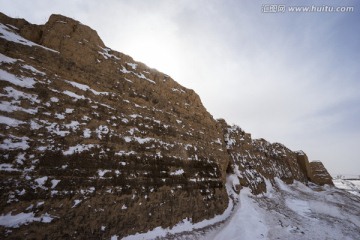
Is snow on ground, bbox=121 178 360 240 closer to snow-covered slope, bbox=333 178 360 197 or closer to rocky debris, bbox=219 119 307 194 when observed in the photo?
rocky debris, bbox=219 119 307 194

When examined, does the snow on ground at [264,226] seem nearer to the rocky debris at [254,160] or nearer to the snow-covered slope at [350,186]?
the rocky debris at [254,160]

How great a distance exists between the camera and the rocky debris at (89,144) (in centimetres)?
677

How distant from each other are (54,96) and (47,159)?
2574 millimetres

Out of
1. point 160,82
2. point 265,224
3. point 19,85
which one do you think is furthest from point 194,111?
point 19,85

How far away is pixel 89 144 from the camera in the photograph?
8.64 metres

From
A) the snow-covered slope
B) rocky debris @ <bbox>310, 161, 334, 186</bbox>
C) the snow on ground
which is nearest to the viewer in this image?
the snow on ground

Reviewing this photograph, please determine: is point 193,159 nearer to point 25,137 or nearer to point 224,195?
point 224,195

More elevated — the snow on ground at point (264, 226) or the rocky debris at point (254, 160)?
the rocky debris at point (254, 160)

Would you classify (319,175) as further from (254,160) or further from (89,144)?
(89,144)

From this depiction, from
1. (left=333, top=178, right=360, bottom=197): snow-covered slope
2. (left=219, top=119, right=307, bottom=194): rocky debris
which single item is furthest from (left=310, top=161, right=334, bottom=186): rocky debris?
(left=219, top=119, right=307, bottom=194): rocky debris

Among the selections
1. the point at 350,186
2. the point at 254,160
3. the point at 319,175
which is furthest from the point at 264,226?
the point at 350,186

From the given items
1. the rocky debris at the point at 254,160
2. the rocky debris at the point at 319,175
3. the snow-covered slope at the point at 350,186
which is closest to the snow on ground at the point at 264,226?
the rocky debris at the point at 254,160

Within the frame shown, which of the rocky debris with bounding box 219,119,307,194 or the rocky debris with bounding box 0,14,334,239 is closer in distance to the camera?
the rocky debris with bounding box 0,14,334,239

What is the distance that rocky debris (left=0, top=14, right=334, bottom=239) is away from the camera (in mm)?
6773
